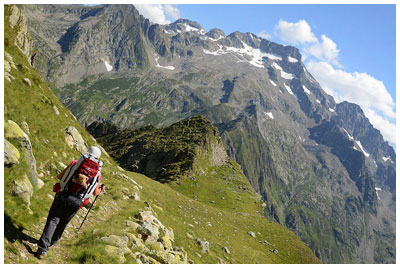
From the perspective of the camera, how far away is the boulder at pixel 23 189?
12.4m

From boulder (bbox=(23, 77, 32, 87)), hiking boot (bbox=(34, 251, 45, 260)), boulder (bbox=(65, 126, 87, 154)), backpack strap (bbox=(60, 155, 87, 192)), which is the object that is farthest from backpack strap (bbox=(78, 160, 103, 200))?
boulder (bbox=(23, 77, 32, 87))

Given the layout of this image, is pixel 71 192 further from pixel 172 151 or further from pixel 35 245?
pixel 172 151

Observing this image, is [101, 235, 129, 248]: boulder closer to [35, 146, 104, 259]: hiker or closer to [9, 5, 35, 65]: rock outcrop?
[35, 146, 104, 259]: hiker

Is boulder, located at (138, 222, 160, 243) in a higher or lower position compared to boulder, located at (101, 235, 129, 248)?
lower

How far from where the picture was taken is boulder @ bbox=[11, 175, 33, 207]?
1242 cm

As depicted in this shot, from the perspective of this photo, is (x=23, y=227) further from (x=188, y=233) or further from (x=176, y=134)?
(x=176, y=134)

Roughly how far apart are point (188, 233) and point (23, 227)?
17243 mm

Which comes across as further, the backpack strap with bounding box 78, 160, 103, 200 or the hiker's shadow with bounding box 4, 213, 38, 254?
the backpack strap with bounding box 78, 160, 103, 200

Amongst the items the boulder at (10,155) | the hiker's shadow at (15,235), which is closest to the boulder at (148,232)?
the hiker's shadow at (15,235)

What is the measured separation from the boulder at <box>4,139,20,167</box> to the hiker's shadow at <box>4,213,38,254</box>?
112 inches

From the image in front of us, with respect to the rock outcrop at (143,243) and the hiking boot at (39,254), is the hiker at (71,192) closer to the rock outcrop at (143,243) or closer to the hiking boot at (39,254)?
the hiking boot at (39,254)

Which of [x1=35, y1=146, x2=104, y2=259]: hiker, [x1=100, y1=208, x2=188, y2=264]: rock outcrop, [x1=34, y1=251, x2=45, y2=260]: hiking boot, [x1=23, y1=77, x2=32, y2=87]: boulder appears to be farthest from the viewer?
[x1=23, y1=77, x2=32, y2=87]: boulder

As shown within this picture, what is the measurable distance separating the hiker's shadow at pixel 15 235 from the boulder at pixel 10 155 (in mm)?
2841

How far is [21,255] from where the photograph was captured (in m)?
10.0
